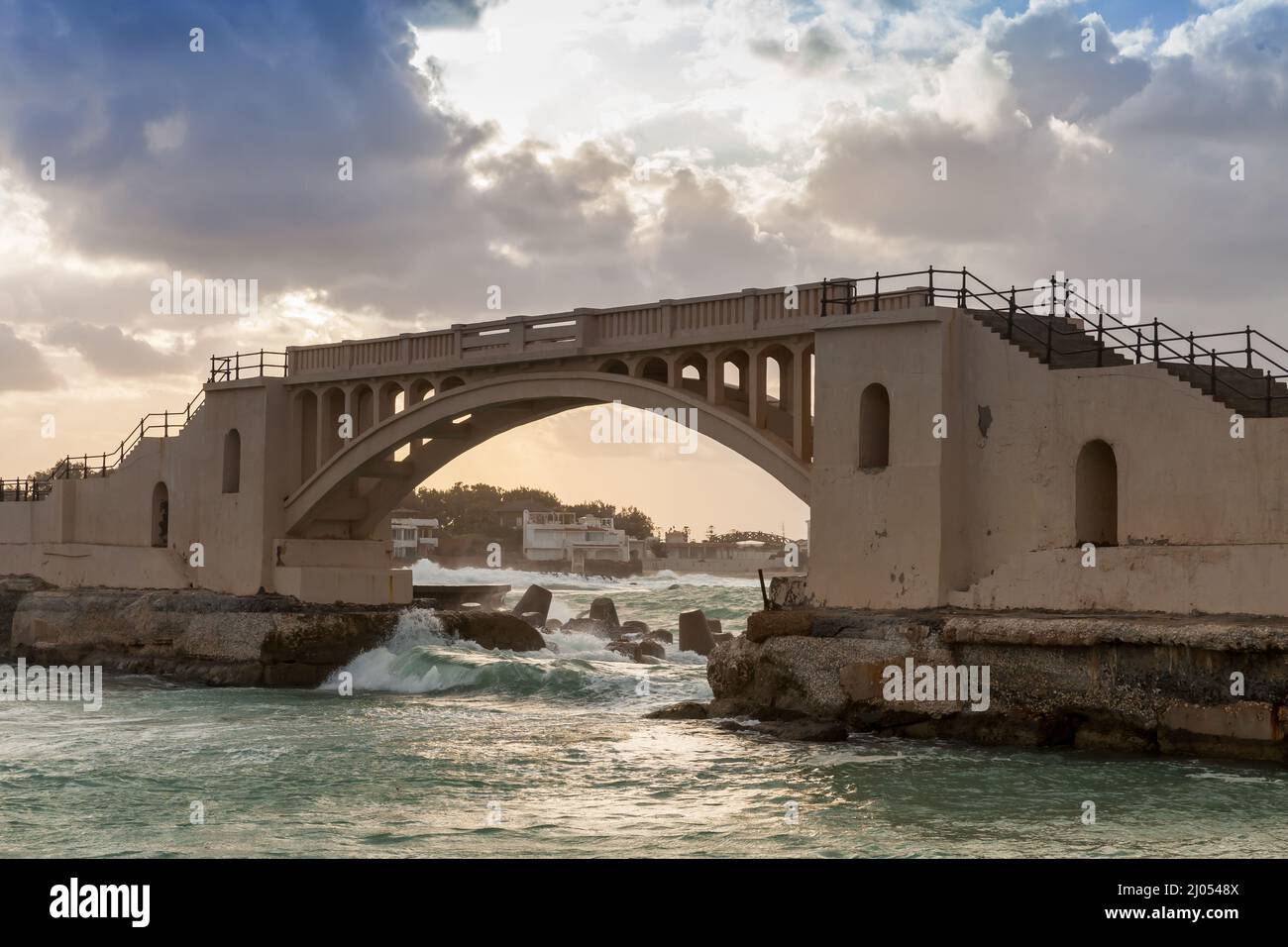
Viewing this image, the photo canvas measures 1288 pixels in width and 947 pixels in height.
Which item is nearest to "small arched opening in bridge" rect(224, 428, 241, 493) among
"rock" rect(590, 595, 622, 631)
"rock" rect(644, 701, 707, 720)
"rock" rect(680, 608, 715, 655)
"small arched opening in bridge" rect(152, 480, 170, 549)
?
"small arched opening in bridge" rect(152, 480, 170, 549)

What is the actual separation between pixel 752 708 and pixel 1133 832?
8.51m

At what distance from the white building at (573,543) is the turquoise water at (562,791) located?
10171cm

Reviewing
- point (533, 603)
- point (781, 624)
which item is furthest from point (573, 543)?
point (781, 624)

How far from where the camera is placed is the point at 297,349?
113 feet

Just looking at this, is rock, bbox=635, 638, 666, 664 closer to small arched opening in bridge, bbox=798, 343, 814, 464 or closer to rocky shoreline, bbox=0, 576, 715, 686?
rocky shoreline, bbox=0, 576, 715, 686

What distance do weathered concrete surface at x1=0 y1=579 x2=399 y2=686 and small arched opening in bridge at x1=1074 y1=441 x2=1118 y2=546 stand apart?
1713 centimetres

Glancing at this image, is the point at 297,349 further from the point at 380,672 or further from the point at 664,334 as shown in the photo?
the point at 664,334

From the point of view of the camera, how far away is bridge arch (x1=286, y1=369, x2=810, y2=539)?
81.2ft

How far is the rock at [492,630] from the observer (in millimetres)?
33906

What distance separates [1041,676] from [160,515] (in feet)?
82.8

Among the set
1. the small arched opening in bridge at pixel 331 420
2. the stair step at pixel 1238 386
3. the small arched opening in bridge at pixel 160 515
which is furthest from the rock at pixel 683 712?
the small arched opening in bridge at pixel 160 515

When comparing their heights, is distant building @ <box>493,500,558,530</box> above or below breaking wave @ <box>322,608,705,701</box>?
above

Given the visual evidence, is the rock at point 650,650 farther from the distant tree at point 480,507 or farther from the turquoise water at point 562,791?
the distant tree at point 480,507
